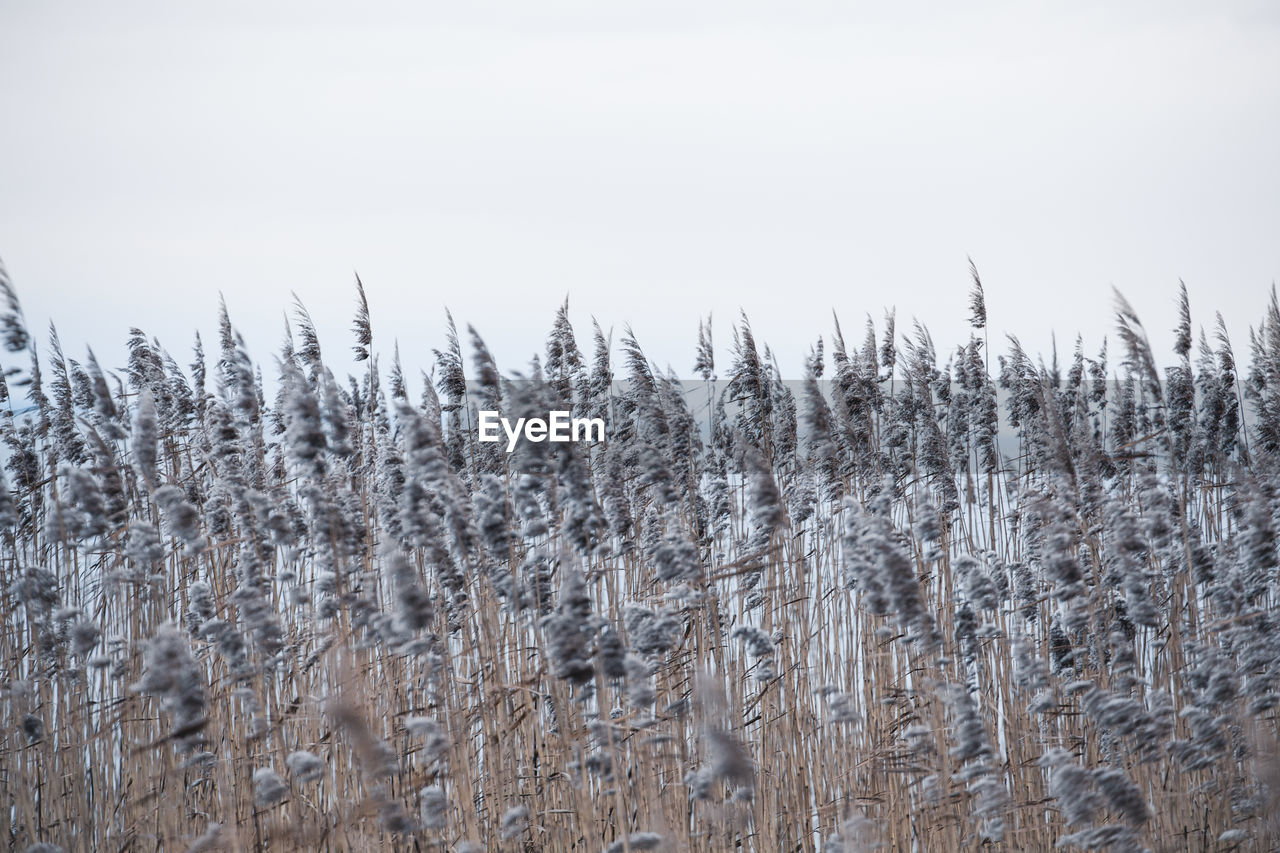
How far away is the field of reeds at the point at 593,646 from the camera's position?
84.4 inches

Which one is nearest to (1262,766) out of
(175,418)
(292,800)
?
(292,800)

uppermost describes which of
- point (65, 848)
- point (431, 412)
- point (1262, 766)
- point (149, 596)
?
point (431, 412)

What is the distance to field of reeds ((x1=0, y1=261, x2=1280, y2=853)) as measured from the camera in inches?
84.4

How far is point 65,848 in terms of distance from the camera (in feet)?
10.2

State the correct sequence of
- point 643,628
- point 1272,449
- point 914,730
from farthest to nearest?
point 1272,449 < point 914,730 < point 643,628

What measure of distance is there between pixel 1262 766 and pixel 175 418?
445cm

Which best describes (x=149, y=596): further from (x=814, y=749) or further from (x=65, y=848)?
(x=814, y=749)

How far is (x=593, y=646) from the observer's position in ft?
6.67

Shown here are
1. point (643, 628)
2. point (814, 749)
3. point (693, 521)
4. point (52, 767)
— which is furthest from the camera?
point (693, 521)

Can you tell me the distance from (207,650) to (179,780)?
1.38 feet

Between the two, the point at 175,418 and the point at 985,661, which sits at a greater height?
the point at 175,418

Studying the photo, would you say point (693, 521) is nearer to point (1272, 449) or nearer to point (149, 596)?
point (149, 596)

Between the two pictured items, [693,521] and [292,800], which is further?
[693,521]

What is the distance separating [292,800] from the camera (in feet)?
9.29
